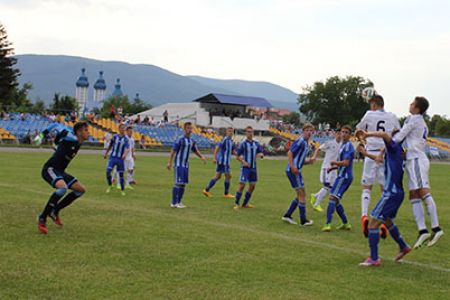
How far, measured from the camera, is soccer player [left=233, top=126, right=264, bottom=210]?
14969 millimetres

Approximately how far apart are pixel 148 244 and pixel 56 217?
2.24 m

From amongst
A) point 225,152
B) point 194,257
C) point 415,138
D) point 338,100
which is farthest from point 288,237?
point 338,100

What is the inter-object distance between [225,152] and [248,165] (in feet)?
11.0

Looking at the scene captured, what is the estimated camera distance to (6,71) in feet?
241

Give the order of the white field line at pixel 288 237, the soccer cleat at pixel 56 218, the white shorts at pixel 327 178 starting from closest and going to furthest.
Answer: the white field line at pixel 288 237 < the soccer cleat at pixel 56 218 < the white shorts at pixel 327 178

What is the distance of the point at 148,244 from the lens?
9.19 meters

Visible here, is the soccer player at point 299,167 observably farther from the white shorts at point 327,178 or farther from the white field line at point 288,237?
the white shorts at point 327,178

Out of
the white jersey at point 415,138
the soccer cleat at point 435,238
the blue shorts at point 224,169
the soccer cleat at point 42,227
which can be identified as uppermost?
the white jersey at point 415,138

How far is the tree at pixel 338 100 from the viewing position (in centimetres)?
10438

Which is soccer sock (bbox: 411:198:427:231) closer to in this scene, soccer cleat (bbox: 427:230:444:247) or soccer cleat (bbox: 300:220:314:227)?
soccer cleat (bbox: 427:230:444:247)

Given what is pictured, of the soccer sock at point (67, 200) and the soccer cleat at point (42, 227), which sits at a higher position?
the soccer sock at point (67, 200)

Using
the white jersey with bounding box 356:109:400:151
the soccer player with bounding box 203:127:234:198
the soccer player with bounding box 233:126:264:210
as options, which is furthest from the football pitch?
the soccer player with bounding box 203:127:234:198

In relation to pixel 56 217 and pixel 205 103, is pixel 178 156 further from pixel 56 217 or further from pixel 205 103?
pixel 205 103

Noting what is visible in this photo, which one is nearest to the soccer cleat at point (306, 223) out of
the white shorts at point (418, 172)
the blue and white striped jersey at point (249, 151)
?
the blue and white striped jersey at point (249, 151)
